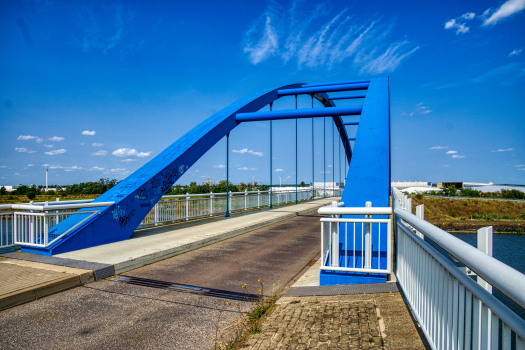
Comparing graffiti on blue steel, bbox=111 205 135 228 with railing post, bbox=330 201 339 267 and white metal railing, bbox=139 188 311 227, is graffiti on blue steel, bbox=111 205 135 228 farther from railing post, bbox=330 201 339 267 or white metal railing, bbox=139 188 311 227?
railing post, bbox=330 201 339 267

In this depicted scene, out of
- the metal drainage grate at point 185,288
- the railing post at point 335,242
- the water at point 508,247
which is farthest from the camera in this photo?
the water at point 508,247

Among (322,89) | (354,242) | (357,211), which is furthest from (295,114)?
(354,242)

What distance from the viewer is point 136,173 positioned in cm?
1017

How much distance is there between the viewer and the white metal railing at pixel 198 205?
11461 millimetres

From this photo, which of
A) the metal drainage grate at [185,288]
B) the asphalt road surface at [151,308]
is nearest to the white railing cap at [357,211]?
the asphalt road surface at [151,308]

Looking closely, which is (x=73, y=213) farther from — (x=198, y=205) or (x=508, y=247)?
(x=508, y=247)

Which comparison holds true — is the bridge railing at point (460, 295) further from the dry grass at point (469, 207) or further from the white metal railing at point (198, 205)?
the dry grass at point (469, 207)

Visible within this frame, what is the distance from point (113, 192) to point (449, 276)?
8811 millimetres

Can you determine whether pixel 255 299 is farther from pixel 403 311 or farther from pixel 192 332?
pixel 403 311

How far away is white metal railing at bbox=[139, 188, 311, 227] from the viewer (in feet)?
37.6

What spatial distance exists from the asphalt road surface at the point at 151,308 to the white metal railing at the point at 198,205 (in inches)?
165

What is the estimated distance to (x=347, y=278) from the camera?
470 cm

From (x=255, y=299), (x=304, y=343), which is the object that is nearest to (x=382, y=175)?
(x=255, y=299)

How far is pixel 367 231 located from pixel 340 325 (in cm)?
158
